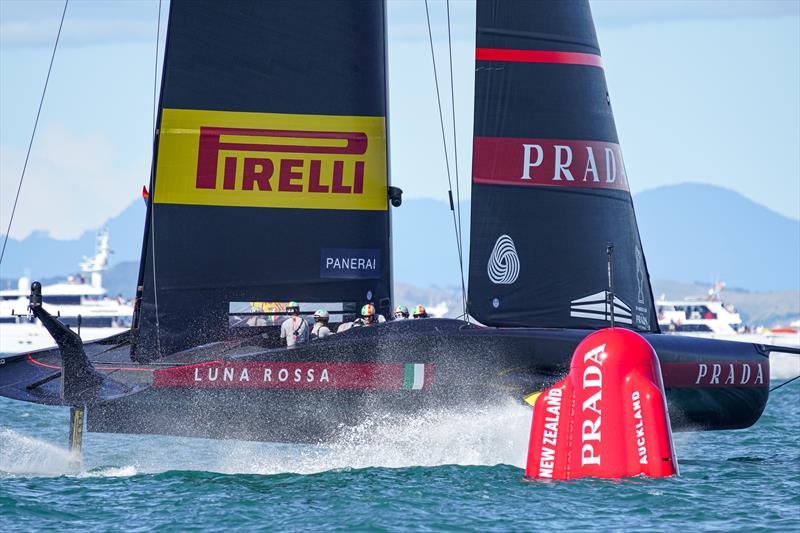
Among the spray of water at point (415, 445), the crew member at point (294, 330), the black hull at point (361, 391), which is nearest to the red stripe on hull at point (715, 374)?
the black hull at point (361, 391)

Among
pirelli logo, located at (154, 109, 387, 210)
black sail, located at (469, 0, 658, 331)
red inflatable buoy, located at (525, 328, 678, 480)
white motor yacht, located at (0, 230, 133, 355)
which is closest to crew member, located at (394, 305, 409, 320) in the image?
black sail, located at (469, 0, 658, 331)

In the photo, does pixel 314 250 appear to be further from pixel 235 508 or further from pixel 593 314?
pixel 235 508

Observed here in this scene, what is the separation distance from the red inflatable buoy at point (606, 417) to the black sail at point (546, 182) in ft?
6.71

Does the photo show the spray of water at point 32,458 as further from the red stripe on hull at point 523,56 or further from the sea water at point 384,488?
the red stripe on hull at point 523,56

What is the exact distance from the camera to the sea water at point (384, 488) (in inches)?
364

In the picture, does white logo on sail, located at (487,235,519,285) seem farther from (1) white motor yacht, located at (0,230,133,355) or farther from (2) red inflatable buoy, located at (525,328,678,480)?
(1) white motor yacht, located at (0,230,133,355)

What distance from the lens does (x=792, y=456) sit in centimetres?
1383

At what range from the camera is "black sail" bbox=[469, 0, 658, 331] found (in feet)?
41.3

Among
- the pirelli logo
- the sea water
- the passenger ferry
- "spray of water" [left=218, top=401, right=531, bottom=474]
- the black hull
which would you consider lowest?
the sea water

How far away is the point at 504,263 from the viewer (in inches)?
494

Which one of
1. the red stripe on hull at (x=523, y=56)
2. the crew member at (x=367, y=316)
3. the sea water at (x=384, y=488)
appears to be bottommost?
the sea water at (x=384, y=488)

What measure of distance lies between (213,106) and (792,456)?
657 cm

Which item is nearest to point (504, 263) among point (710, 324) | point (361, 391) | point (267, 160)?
point (361, 391)

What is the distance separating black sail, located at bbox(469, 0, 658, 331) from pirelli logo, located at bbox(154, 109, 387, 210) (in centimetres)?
113
